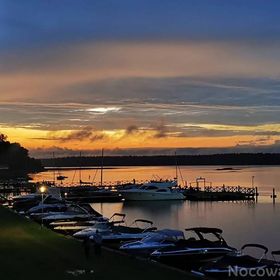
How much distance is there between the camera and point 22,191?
85.1 metres

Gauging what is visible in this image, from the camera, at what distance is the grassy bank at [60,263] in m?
17.4

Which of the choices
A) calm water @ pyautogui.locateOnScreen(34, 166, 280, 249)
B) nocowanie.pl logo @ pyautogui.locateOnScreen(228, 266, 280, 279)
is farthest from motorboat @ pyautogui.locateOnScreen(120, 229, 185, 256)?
calm water @ pyautogui.locateOnScreen(34, 166, 280, 249)

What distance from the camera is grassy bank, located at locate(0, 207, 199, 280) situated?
57.1 feet

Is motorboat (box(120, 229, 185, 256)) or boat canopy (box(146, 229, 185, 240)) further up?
boat canopy (box(146, 229, 185, 240))

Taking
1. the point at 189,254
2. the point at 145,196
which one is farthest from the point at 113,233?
the point at 145,196

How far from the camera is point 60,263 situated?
63.2 feet

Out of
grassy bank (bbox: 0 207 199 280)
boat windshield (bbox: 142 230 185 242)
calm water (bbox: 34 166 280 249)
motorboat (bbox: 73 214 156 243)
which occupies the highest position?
grassy bank (bbox: 0 207 199 280)

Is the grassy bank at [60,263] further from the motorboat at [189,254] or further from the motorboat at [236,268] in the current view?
the motorboat at [189,254]

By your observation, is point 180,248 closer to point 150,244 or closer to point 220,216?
point 150,244

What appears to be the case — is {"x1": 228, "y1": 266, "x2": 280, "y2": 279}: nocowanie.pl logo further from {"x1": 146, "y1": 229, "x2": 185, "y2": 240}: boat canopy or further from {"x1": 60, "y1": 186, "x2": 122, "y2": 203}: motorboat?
{"x1": 60, "y1": 186, "x2": 122, "y2": 203}: motorboat

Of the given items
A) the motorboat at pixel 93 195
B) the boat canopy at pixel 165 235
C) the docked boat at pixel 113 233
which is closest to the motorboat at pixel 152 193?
the motorboat at pixel 93 195

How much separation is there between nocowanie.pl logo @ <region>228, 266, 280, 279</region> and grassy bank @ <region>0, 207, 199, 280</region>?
287 centimetres

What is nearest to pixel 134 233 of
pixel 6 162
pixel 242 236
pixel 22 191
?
pixel 242 236

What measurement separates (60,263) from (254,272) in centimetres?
679
